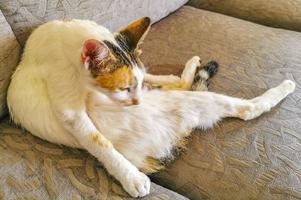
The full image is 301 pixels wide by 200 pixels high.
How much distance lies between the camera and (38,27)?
1.21 m

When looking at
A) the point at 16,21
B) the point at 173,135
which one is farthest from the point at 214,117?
the point at 16,21

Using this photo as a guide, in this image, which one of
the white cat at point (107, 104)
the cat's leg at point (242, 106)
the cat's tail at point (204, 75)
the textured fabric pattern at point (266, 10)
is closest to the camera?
the white cat at point (107, 104)

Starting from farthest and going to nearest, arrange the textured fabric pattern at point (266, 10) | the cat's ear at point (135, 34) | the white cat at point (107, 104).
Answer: the textured fabric pattern at point (266, 10) < the cat's ear at point (135, 34) < the white cat at point (107, 104)

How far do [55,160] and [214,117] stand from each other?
528 millimetres

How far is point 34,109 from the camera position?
3.60ft

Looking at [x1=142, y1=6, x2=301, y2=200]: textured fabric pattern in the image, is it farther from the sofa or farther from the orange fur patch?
the orange fur patch

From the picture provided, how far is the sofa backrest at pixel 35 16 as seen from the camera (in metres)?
1.14

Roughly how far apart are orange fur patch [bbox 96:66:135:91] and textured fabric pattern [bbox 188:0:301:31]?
43.3 inches

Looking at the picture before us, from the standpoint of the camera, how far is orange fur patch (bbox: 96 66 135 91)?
0.98 metres

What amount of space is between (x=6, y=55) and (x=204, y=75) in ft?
2.30

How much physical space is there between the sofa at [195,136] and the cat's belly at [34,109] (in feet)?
0.12

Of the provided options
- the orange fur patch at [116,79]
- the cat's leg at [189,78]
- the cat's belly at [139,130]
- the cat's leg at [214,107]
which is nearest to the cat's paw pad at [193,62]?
the cat's leg at [189,78]

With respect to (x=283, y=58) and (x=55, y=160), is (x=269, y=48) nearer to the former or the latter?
(x=283, y=58)

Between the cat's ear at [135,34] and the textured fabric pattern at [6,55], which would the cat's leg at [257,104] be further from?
the textured fabric pattern at [6,55]
